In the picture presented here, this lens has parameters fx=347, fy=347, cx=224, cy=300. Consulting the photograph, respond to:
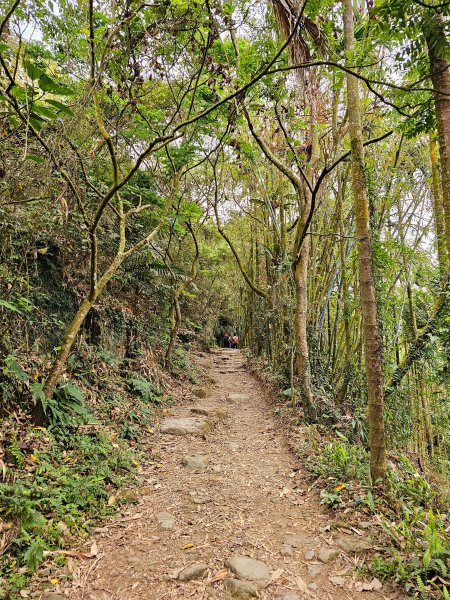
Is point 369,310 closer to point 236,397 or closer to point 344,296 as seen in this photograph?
point 344,296

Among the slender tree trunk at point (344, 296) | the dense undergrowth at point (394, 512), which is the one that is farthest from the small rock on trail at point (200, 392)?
the dense undergrowth at point (394, 512)

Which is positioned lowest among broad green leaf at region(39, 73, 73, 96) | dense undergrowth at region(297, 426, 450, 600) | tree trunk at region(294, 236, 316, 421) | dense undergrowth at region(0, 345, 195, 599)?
dense undergrowth at region(297, 426, 450, 600)

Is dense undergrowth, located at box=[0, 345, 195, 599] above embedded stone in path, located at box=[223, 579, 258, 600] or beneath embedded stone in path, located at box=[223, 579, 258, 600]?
above

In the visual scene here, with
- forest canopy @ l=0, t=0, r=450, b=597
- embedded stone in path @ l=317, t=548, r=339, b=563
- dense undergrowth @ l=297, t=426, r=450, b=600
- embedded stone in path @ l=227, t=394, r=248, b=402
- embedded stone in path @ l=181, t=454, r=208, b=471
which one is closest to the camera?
dense undergrowth @ l=297, t=426, r=450, b=600

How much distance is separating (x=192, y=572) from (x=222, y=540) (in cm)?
40

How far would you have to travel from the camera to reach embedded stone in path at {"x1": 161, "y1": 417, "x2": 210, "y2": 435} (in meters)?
4.98

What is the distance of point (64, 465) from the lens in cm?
307

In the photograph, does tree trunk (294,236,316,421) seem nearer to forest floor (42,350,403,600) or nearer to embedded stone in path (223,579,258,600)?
forest floor (42,350,403,600)

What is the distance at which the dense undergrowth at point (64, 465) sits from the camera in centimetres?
227

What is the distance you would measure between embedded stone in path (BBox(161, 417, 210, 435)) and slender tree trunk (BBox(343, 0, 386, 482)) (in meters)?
2.72

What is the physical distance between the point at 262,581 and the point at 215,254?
34.2 feet

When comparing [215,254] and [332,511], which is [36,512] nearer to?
[332,511]

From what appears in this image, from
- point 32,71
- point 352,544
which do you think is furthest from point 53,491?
point 32,71

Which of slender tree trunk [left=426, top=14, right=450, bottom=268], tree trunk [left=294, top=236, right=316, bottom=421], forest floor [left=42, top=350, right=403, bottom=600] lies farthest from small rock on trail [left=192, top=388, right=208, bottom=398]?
slender tree trunk [left=426, top=14, right=450, bottom=268]
